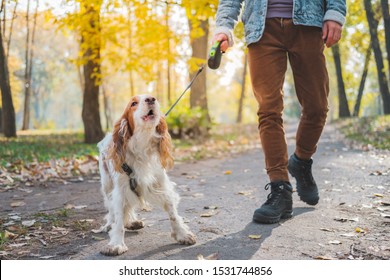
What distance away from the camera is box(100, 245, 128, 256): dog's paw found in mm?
3033

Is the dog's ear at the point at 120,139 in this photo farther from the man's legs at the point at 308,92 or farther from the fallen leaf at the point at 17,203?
the fallen leaf at the point at 17,203

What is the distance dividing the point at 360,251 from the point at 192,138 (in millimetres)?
10623

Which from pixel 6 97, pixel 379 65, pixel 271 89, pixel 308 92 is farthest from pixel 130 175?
pixel 379 65

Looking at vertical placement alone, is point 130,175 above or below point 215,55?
below

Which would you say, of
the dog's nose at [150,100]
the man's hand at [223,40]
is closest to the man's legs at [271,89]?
the man's hand at [223,40]

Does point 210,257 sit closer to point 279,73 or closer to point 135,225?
point 135,225

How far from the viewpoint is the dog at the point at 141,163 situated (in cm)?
332

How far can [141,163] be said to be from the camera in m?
3.39

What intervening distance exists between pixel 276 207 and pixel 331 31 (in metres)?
1.49

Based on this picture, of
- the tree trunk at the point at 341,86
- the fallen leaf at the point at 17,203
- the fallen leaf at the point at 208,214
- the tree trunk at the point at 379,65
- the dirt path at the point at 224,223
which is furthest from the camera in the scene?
the tree trunk at the point at 341,86

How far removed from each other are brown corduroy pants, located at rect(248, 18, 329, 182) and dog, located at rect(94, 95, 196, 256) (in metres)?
Answer: 0.86

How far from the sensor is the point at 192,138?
13422mm

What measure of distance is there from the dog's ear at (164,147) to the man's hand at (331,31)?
147cm

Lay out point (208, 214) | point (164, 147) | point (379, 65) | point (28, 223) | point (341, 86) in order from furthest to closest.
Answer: point (341, 86) → point (379, 65) → point (208, 214) → point (28, 223) → point (164, 147)
